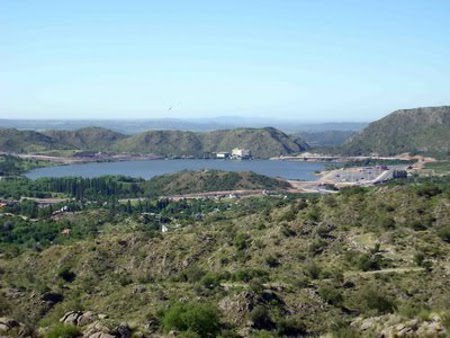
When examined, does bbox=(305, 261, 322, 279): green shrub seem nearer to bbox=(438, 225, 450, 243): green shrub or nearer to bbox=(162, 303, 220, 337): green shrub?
bbox=(438, 225, 450, 243): green shrub

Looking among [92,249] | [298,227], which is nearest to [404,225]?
[298,227]

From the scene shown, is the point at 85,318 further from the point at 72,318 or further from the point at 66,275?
the point at 66,275

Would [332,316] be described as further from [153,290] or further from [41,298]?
[41,298]

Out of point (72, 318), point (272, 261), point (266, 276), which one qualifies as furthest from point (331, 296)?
point (72, 318)

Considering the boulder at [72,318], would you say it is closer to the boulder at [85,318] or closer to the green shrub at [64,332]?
the boulder at [85,318]

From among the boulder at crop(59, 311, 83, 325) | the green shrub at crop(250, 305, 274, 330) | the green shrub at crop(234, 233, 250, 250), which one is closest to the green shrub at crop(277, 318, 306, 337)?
the green shrub at crop(250, 305, 274, 330)

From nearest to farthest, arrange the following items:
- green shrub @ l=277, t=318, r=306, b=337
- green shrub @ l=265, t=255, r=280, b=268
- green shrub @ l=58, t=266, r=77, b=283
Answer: green shrub @ l=277, t=318, r=306, b=337 → green shrub @ l=265, t=255, r=280, b=268 → green shrub @ l=58, t=266, r=77, b=283
